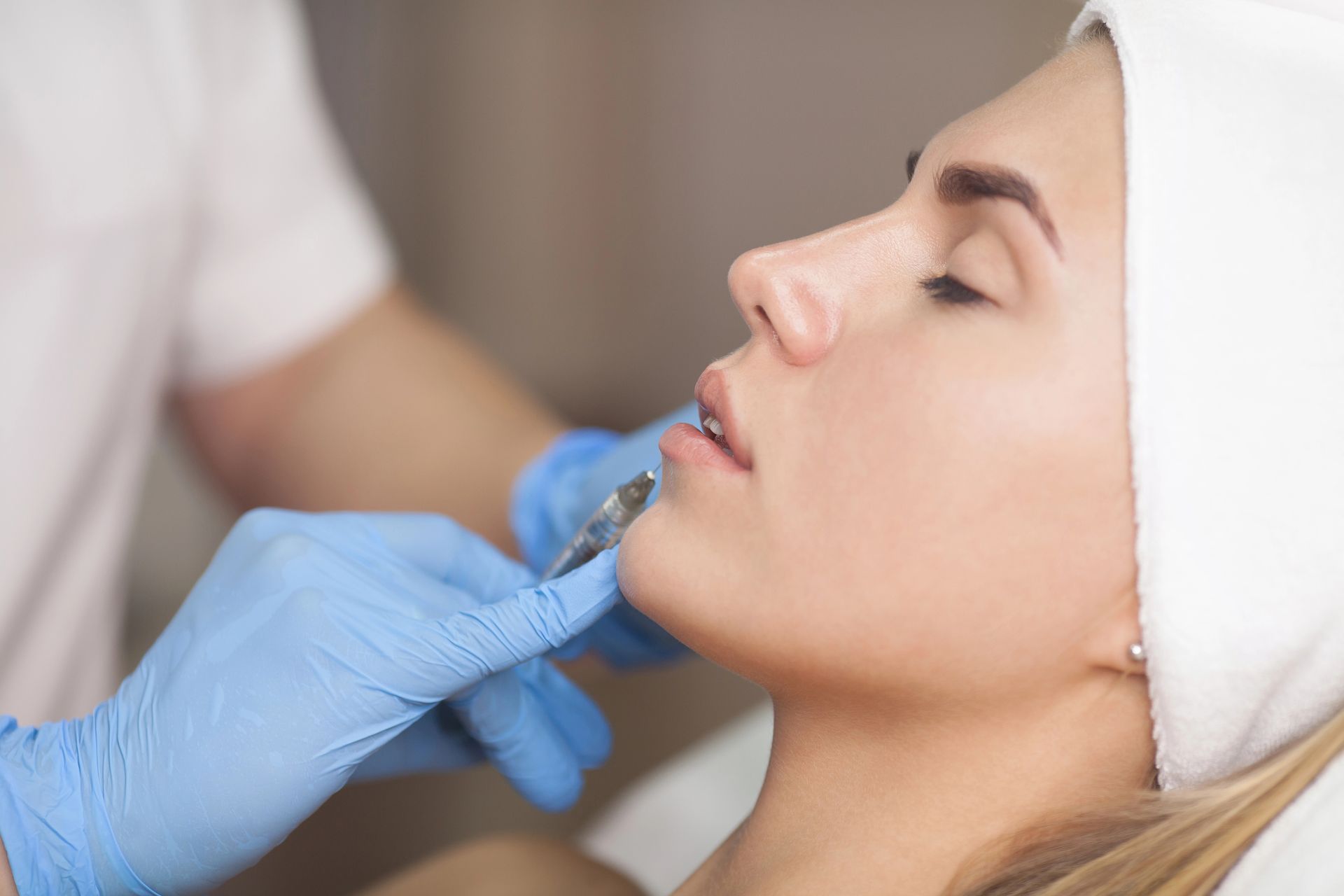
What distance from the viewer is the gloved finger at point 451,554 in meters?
1.14

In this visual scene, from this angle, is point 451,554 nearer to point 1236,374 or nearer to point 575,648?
point 575,648

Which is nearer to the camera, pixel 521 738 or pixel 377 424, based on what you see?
pixel 521 738

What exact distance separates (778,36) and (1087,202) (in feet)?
5.90

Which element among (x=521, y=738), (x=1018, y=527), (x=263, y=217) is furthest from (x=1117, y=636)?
(x=263, y=217)

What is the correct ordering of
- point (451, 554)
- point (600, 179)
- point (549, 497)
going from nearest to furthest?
point (451, 554)
point (549, 497)
point (600, 179)

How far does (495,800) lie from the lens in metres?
2.50

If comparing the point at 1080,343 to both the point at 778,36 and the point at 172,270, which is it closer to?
the point at 172,270

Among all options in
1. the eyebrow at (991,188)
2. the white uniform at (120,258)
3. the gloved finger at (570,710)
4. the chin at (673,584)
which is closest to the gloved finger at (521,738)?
the gloved finger at (570,710)

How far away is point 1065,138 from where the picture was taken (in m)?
0.85

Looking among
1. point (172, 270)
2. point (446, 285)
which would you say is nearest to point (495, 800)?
point (446, 285)

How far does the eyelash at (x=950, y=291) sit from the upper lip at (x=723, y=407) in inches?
6.9

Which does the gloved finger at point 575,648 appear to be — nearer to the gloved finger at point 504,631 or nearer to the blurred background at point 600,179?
the gloved finger at point 504,631

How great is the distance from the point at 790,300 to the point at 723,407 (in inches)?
4.0

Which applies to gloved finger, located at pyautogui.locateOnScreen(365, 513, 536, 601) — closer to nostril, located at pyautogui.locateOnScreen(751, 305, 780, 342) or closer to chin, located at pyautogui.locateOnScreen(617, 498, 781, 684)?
chin, located at pyautogui.locateOnScreen(617, 498, 781, 684)
